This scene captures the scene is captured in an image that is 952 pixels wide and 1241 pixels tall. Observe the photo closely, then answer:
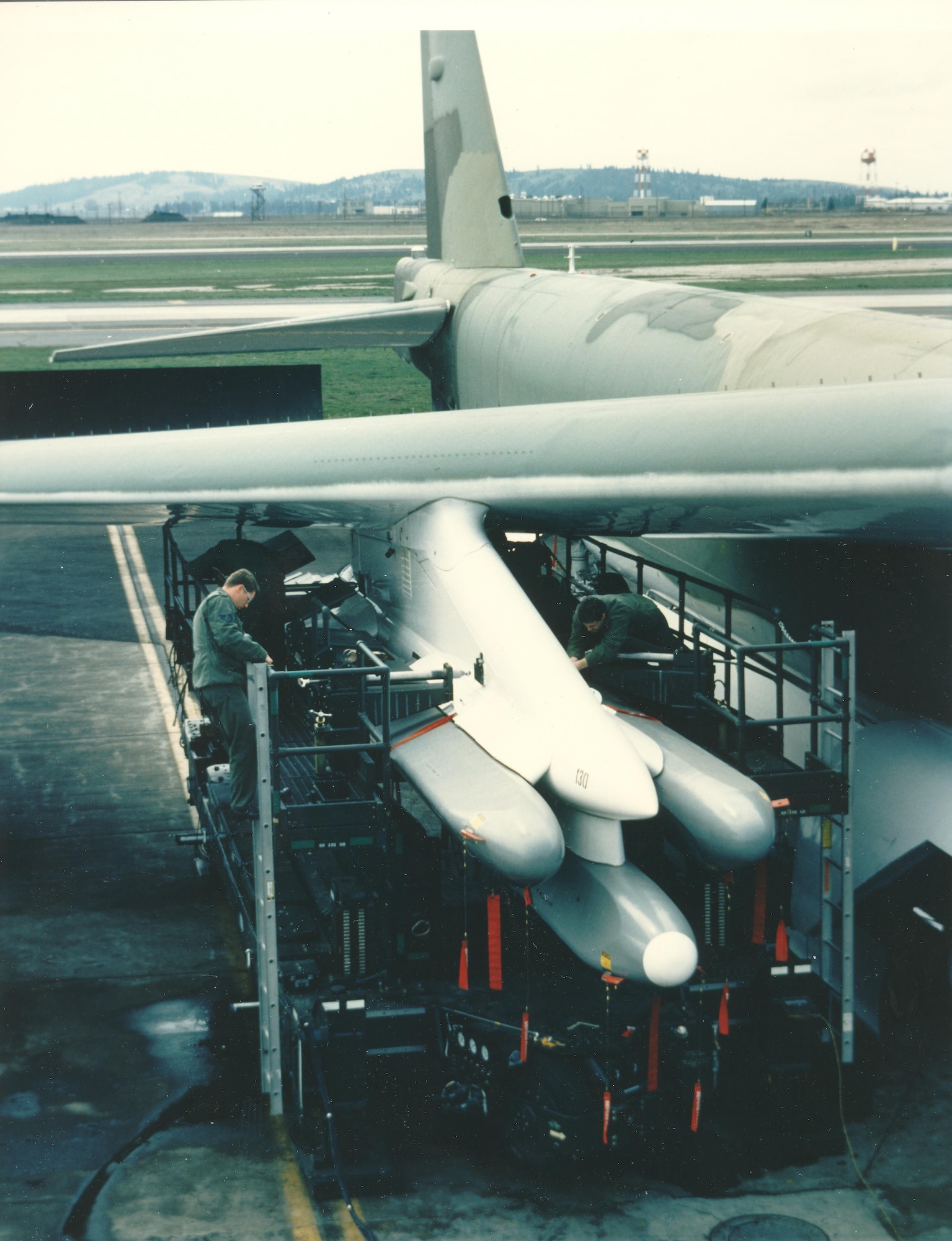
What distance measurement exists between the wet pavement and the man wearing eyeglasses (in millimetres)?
1628

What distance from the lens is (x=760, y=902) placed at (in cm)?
883

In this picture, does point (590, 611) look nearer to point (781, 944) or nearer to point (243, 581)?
point (243, 581)

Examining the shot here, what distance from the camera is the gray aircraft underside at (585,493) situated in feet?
26.0

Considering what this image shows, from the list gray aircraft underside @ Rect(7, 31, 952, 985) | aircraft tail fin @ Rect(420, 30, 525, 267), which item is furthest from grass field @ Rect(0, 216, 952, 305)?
gray aircraft underside @ Rect(7, 31, 952, 985)

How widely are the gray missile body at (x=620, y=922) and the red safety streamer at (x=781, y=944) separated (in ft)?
3.58

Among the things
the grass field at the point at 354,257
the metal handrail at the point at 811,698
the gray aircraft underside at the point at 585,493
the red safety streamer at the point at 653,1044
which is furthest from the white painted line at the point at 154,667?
the grass field at the point at 354,257

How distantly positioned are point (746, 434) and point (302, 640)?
5275 mm

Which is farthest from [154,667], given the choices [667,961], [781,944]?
[667,961]

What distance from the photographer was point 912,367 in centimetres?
997

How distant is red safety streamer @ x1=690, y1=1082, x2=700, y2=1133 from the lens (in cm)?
792

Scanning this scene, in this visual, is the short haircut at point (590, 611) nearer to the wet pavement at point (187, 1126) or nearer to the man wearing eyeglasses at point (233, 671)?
the man wearing eyeglasses at point (233, 671)

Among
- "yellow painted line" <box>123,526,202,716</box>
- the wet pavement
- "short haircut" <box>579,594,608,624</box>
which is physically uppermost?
"short haircut" <box>579,594,608,624</box>

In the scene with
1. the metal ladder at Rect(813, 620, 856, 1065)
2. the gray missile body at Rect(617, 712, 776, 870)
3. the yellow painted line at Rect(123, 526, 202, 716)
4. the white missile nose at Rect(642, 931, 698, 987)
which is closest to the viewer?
the white missile nose at Rect(642, 931, 698, 987)

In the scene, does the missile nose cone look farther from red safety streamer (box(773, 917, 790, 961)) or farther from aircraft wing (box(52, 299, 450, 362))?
aircraft wing (box(52, 299, 450, 362))
